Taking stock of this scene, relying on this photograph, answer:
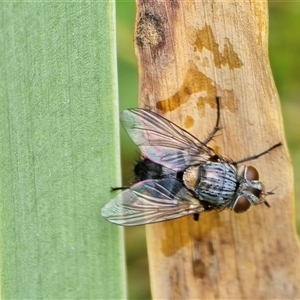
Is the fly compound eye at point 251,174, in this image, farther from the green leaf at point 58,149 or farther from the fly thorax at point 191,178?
the green leaf at point 58,149

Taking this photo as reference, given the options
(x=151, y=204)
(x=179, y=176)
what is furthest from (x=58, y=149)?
(x=179, y=176)

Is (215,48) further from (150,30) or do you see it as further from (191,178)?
(191,178)

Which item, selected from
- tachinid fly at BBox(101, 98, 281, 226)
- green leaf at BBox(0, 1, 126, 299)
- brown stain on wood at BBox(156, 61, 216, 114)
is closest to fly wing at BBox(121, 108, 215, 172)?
tachinid fly at BBox(101, 98, 281, 226)

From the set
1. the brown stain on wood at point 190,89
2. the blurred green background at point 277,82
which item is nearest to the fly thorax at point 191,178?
the brown stain on wood at point 190,89

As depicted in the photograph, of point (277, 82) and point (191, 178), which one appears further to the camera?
point (277, 82)

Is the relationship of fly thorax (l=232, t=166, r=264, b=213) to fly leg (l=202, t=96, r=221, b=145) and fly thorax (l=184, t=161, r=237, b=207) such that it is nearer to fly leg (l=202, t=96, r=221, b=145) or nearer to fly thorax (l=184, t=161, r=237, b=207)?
fly thorax (l=184, t=161, r=237, b=207)

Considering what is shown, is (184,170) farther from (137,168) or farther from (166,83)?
(166,83)
